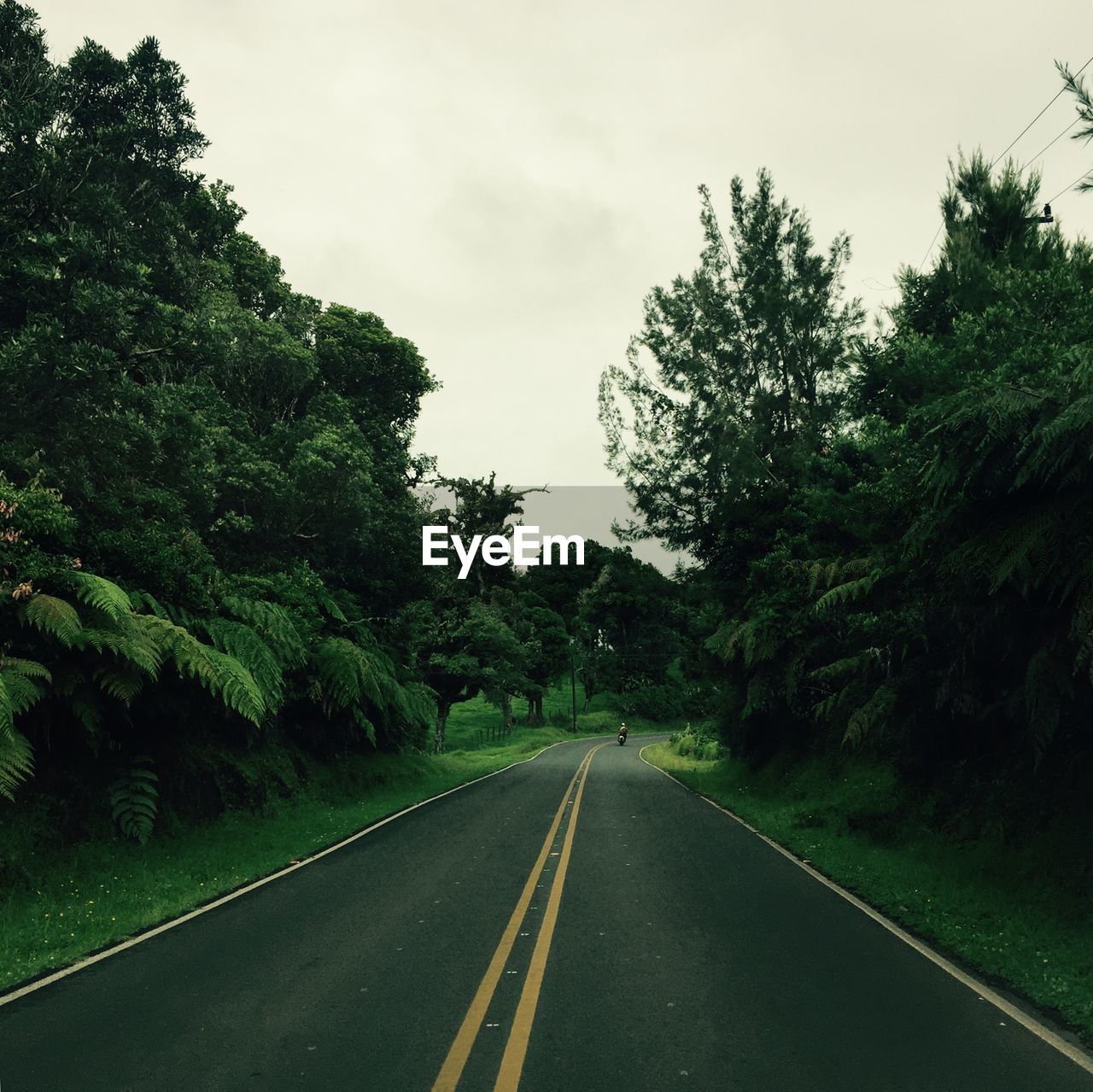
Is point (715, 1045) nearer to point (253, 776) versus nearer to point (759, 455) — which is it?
point (253, 776)

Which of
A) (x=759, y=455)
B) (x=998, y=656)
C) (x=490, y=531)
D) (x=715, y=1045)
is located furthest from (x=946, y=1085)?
(x=490, y=531)

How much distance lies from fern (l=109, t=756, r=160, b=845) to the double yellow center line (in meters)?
5.16

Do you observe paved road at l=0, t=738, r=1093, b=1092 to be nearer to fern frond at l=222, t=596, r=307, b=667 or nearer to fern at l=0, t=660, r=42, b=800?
fern at l=0, t=660, r=42, b=800

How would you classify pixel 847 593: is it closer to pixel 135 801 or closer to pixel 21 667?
pixel 135 801

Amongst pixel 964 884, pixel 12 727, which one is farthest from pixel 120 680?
pixel 964 884

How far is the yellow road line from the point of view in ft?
16.1

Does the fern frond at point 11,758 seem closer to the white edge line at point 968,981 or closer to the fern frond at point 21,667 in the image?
the fern frond at point 21,667

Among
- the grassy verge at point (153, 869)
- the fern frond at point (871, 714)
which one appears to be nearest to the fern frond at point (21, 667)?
the grassy verge at point (153, 869)

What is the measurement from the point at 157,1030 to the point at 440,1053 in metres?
Answer: 1.91

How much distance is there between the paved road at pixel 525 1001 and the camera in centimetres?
495

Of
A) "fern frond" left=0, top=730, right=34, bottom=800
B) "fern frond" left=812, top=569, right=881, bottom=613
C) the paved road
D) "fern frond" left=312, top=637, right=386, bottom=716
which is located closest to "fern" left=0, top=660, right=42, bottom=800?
"fern frond" left=0, top=730, right=34, bottom=800

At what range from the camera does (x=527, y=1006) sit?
6.09 metres

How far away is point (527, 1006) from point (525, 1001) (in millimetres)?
92

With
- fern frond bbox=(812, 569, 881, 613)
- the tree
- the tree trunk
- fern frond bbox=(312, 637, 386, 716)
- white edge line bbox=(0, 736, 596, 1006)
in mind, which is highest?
the tree
